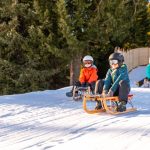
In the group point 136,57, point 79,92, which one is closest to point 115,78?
point 79,92

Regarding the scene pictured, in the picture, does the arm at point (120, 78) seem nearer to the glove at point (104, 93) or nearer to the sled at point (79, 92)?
the glove at point (104, 93)

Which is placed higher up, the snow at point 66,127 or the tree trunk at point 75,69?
the tree trunk at point 75,69

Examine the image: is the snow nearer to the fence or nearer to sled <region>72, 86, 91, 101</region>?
sled <region>72, 86, 91, 101</region>

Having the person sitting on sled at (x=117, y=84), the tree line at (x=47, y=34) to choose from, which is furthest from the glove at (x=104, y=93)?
the tree line at (x=47, y=34)

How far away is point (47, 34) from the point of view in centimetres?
1938

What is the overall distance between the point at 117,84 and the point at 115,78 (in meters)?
0.21

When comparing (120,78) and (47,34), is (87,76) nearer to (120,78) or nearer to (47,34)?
(120,78)

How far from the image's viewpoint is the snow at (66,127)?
5605 mm

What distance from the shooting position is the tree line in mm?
18375

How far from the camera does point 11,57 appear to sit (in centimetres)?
2025

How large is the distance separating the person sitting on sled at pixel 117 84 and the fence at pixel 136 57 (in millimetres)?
16853

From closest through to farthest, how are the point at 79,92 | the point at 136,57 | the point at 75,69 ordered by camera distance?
1. the point at 79,92
2. the point at 75,69
3. the point at 136,57

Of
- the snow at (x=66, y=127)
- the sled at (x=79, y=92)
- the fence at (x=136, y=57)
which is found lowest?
the snow at (x=66, y=127)

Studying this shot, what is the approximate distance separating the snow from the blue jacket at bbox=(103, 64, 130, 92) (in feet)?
2.32
